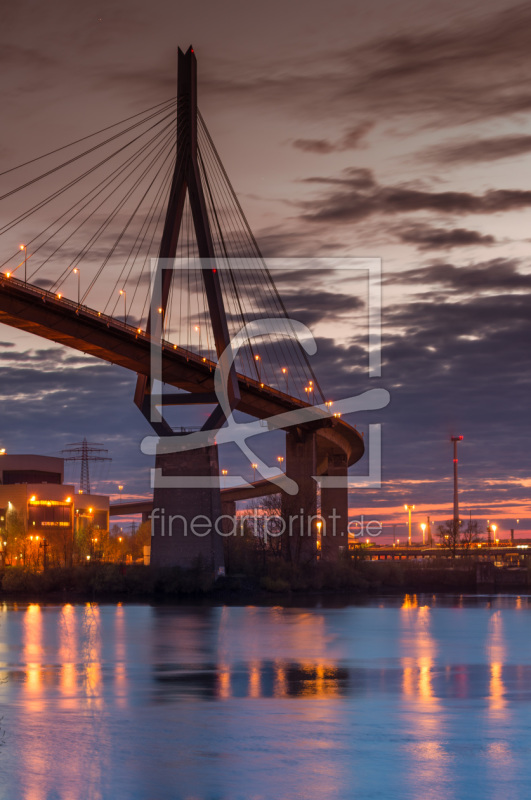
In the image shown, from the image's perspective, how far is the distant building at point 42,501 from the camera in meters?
121

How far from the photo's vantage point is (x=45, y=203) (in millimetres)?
57812

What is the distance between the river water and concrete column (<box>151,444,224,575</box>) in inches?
756

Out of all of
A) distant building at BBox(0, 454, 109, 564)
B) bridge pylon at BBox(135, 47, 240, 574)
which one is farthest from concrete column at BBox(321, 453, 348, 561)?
bridge pylon at BBox(135, 47, 240, 574)

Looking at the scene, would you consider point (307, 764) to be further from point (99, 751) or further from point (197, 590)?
point (197, 590)

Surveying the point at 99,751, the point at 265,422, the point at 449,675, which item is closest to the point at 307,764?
the point at 99,751

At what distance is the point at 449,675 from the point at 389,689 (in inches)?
171

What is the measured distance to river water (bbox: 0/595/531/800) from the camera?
59.8 ft

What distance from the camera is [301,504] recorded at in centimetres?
8881

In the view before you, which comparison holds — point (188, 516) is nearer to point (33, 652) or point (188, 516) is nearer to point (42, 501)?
point (33, 652)

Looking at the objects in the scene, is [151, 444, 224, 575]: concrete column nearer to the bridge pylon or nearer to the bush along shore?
the bridge pylon

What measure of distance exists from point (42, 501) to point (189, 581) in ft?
207

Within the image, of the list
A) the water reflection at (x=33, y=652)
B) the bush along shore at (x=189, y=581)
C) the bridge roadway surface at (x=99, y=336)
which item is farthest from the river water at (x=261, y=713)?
the bush along shore at (x=189, y=581)

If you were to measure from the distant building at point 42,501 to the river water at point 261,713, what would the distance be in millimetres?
65127

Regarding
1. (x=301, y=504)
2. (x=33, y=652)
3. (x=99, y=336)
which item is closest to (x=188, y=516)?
(x=99, y=336)
